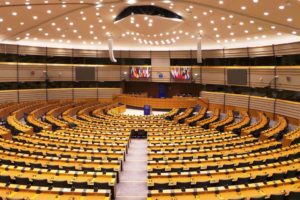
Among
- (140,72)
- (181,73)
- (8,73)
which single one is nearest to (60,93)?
(8,73)

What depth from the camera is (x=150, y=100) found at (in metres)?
31.4

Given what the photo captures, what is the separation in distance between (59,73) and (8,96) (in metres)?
6.11

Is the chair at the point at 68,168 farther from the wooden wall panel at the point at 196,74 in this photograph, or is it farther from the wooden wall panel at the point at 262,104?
the wooden wall panel at the point at 196,74

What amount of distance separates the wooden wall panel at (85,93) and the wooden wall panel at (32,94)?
3.72 m

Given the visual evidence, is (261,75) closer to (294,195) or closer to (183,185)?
(183,185)

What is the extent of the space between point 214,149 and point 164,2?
9060 millimetres

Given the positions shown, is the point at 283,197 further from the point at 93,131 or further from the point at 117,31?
the point at 117,31

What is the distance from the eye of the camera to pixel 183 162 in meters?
11.6

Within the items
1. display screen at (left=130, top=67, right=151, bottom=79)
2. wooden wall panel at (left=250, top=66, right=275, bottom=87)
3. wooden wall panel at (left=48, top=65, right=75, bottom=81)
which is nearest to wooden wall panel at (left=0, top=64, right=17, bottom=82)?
wooden wall panel at (left=48, top=65, right=75, bottom=81)

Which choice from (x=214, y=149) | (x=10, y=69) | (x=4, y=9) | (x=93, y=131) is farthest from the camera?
(x=10, y=69)

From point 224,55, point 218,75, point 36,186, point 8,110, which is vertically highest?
point 224,55

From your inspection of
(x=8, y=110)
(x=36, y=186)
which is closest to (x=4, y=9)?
(x=8, y=110)

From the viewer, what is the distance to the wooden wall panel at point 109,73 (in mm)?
34938

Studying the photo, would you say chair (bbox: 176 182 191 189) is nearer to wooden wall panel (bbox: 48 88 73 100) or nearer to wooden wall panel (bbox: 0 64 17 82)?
wooden wall panel (bbox: 0 64 17 82)
